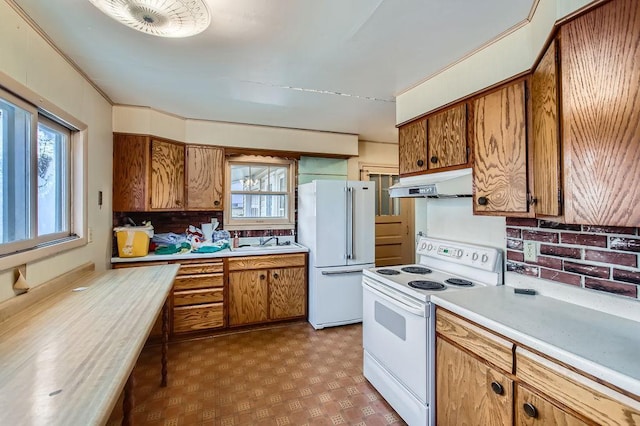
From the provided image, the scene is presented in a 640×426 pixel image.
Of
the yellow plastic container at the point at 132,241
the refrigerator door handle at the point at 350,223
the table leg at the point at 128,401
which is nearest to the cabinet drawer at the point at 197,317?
the yellow plastic container at the point at 132,241

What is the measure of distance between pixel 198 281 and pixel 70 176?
1478mm

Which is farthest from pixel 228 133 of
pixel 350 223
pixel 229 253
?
pixel 350 223

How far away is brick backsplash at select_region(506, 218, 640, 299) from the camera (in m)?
1.34

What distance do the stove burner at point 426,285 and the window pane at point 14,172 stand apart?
2.29 meters

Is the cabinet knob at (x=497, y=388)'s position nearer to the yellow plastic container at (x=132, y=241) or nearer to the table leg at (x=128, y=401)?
the table leg at (x=128, y=401)

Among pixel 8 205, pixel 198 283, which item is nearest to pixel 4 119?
pixel 8 205

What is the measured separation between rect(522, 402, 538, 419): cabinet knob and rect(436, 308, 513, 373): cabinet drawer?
0.40 feet

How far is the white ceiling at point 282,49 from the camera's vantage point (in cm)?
151

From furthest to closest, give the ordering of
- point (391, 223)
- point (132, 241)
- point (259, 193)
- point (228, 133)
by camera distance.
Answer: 1. point (391, 223)
2. point (259, 193)
3. point (228, 133)
4. point (132, 241)

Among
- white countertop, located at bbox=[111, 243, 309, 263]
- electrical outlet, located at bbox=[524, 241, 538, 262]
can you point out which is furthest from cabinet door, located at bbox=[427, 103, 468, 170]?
white countertop, located at bbox=[111, 243, 309, 263]

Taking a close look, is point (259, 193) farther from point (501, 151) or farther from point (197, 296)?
point (501, 151)

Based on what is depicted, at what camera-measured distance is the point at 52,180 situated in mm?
2016

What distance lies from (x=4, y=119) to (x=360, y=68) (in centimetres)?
210

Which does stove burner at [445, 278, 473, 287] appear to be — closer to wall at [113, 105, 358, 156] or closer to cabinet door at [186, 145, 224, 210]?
wall at [113, 105, 358, 156]
